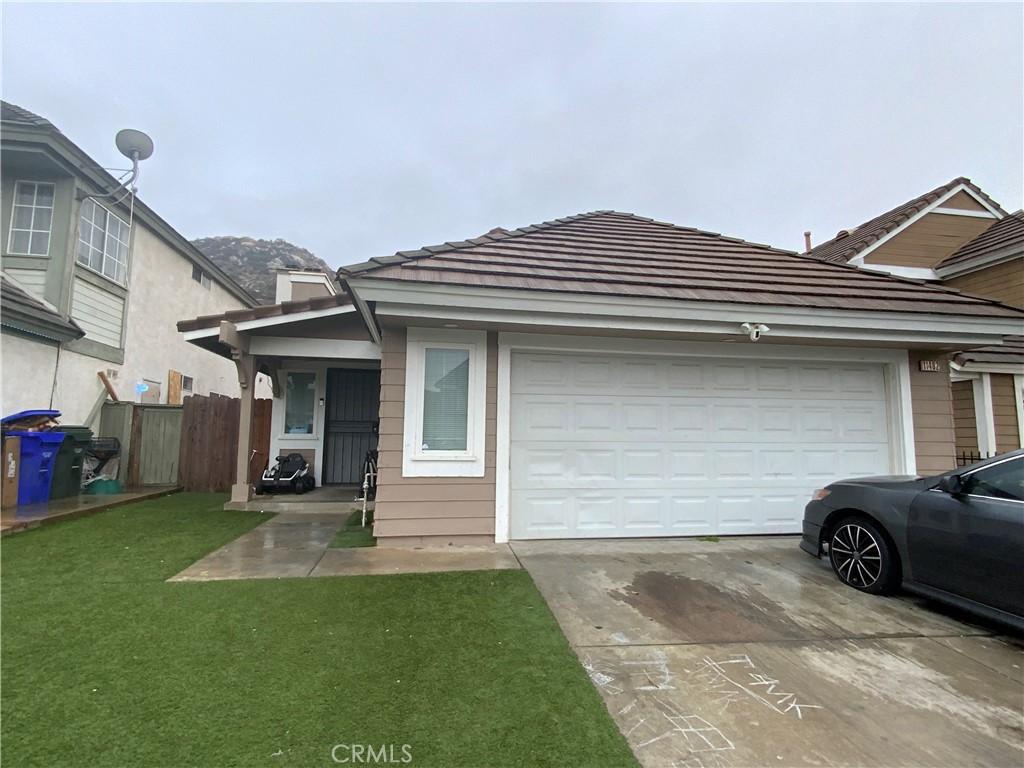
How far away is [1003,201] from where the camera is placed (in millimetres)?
11523

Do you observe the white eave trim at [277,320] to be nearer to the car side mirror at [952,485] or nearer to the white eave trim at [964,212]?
the car side mirror at [952,485]

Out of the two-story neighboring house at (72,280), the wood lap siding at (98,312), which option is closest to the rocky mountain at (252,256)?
the two-story neighboring house at (72,280)

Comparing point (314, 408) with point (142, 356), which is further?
point (142, 356)

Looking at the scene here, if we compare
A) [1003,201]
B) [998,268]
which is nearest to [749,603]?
[998,268]

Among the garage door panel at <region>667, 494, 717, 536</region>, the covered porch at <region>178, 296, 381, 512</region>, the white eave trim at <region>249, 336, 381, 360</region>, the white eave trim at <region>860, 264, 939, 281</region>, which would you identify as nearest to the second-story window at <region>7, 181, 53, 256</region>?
the covered porch at <region>178, 296, 381, 512</region>

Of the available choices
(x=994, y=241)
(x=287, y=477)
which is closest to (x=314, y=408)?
(x=287, y=477)

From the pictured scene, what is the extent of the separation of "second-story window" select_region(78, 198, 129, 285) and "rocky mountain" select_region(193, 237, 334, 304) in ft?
114

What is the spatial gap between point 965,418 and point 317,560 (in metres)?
11.7

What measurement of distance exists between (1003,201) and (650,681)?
16.2 m

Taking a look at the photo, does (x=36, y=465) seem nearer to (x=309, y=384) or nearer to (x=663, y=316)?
(x=309, y=384)

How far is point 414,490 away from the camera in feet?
16.1

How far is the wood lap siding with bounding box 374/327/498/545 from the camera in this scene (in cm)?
487

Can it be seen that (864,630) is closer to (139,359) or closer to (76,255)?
(76,255)

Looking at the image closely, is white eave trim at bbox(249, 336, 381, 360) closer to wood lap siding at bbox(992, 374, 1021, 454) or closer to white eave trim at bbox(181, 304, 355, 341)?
white eave trim at bbox(181, 304, 355, 341)
